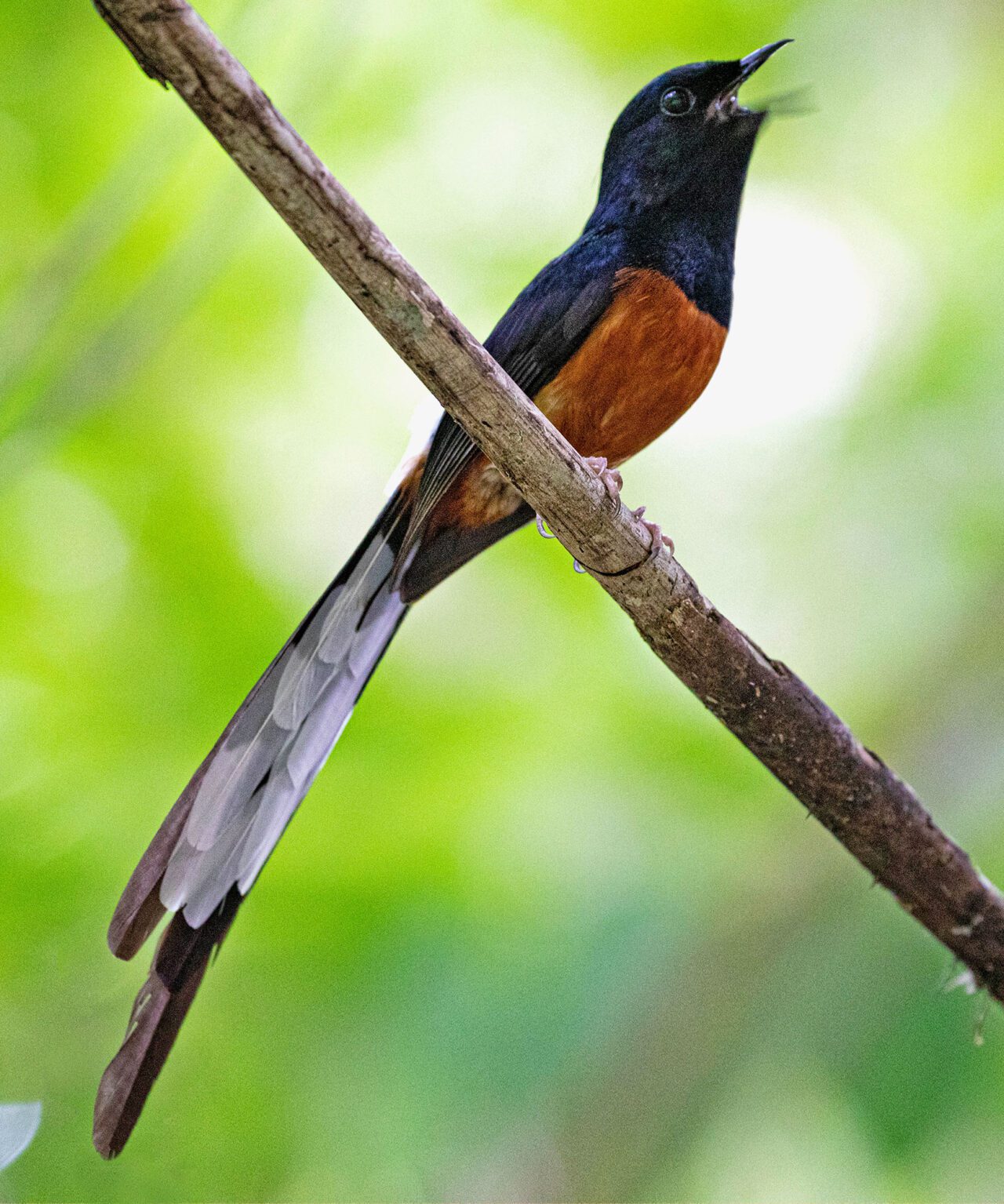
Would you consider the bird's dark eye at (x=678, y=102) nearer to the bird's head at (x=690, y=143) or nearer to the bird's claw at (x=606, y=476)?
the bird's head at (x=690, y=143)

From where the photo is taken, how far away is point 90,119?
353 centimetres

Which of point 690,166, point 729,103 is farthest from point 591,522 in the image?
point 729,103

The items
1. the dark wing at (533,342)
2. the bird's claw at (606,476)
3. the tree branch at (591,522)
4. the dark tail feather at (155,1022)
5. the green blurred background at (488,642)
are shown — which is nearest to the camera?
the tree branch at (591,522)

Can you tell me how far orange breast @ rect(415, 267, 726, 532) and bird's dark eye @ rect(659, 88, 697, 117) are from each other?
614 millimetres

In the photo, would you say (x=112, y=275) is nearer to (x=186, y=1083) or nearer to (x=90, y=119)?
(x=90, y=119)

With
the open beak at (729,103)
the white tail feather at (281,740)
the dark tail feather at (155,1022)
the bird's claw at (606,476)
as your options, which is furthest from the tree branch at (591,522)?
the open beak at (729,103)

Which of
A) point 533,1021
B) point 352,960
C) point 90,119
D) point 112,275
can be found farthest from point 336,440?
point 533,1021

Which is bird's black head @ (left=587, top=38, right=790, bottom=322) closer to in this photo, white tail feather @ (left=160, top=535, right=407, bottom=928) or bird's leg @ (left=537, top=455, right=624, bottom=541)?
bird's leg @ (left=537, top=455, right=624, bottom=541)

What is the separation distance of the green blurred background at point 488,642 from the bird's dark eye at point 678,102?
0.93m

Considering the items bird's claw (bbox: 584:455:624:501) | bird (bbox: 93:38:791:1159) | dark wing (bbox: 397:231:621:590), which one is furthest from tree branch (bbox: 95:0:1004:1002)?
dark wing (bbox: 397:231:621:590)

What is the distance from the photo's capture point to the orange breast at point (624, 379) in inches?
108

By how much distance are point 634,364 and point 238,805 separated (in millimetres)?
1409

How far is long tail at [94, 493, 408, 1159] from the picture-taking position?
8.00 ft

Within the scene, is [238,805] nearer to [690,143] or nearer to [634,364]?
[634,364]
